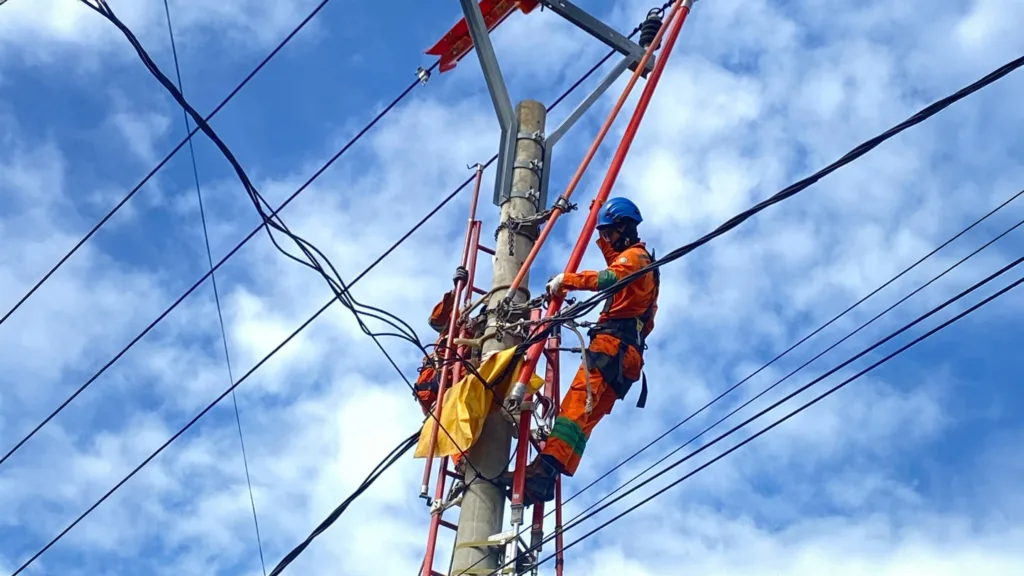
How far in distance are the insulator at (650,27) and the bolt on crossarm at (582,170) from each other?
0.21 feet

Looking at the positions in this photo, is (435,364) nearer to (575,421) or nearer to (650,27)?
(575,421)

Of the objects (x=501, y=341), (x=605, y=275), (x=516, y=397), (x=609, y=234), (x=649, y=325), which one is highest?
(x=609, y=234)

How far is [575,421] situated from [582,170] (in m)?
1.62

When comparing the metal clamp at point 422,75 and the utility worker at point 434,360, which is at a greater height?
the metal clamp at point 422,75

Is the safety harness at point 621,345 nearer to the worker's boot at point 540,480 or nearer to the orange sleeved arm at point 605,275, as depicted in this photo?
the orange sleeved arm at point 605,275

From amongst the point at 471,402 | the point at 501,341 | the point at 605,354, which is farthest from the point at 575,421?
the point at 471,402

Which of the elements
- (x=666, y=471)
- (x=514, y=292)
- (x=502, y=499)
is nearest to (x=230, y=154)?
(x=514, y=292)

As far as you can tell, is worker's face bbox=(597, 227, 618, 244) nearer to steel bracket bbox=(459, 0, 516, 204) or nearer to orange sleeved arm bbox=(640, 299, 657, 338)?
orange sleeved arm bbox=(640, 299, 657, 338)

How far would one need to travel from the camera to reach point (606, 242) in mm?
8977

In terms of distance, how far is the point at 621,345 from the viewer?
26.9ft

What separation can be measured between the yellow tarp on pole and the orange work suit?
0.47 m

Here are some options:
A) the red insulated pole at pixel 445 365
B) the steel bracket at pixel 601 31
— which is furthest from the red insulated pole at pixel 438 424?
the steel bracket at pixel 601 31

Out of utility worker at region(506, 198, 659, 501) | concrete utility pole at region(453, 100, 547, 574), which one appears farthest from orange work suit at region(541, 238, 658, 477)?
concrete utility pole at region(453, 100, 547, 574)

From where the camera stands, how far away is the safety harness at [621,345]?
8.07 m
